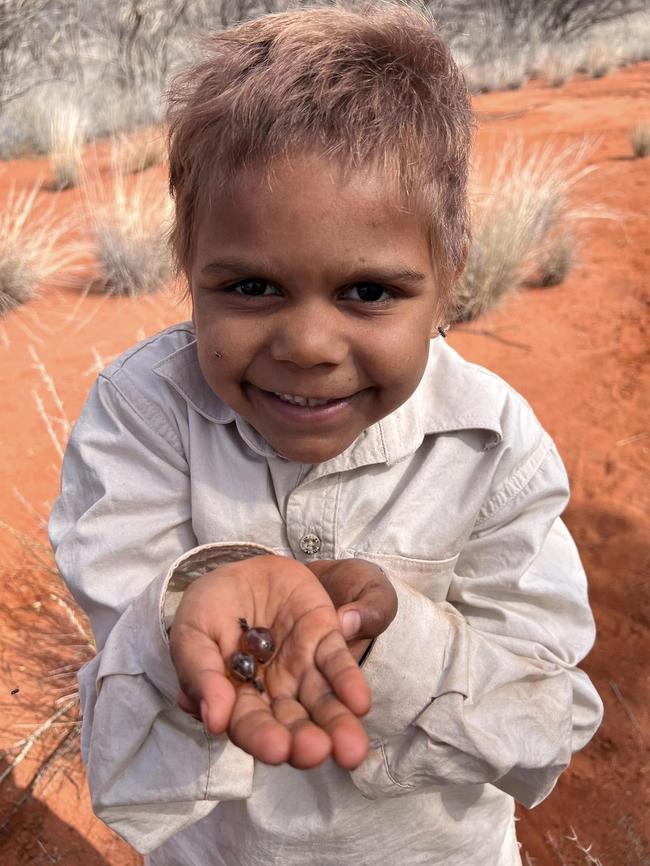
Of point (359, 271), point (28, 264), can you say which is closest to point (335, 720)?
point (359, 271)

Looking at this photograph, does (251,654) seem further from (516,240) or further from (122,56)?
(122,56)

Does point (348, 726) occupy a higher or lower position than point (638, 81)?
higher

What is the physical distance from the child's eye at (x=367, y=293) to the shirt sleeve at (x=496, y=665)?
408 millimetres

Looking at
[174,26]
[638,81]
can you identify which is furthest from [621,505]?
[174,26]

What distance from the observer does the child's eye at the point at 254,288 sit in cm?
112

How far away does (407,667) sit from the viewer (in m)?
1.16

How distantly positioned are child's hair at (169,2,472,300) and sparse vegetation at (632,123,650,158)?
6.91 meters

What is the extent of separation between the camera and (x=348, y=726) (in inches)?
33.4

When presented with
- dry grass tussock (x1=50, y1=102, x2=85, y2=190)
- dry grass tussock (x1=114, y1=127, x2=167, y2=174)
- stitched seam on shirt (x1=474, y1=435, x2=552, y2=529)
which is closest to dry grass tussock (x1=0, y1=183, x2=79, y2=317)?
dry grass tussock (x1=50, y1=102, x2=85, y2=190)

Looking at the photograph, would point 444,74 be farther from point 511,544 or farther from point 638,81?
point 638,81

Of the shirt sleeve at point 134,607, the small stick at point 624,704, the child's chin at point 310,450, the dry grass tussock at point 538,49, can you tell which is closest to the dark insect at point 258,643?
the shirt sleeve at point 134,607

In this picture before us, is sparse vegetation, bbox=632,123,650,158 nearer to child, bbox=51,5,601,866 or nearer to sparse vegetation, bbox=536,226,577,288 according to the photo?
sparse vegetation, bbox=536,226,577,288

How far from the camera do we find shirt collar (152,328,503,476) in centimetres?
131

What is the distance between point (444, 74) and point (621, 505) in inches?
104
